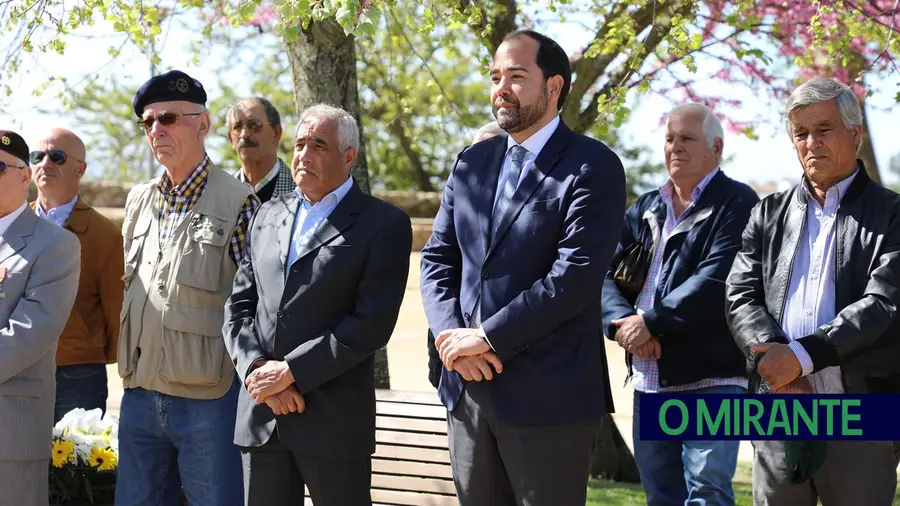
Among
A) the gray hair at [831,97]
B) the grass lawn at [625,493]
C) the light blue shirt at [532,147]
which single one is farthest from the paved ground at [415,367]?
the light blue shirt at [532,147]

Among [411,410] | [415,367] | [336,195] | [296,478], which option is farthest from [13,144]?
[415,367]

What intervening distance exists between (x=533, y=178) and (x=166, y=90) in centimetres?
176

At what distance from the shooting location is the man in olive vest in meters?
4.78

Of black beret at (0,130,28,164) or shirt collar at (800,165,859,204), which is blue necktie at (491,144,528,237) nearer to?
shirt collar at (800,165,859,204)

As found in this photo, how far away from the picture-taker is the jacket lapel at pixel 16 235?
4805 mm

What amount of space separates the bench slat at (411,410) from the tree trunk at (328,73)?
138cm

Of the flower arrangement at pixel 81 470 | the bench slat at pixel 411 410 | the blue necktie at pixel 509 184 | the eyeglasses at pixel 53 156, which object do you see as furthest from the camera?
the eyeglasses at pixel 53 156

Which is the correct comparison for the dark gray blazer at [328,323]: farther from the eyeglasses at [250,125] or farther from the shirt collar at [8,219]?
the eyeglasses at [250,125]

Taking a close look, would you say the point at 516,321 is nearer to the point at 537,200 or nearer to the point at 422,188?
the point at 537,200

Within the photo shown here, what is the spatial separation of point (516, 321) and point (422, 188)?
14.9 metres

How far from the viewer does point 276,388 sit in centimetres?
441

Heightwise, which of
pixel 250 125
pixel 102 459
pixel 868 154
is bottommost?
pixel 102 459

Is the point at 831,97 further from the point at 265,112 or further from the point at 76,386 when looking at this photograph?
the point at 76,386

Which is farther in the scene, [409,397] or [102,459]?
[409,397]
